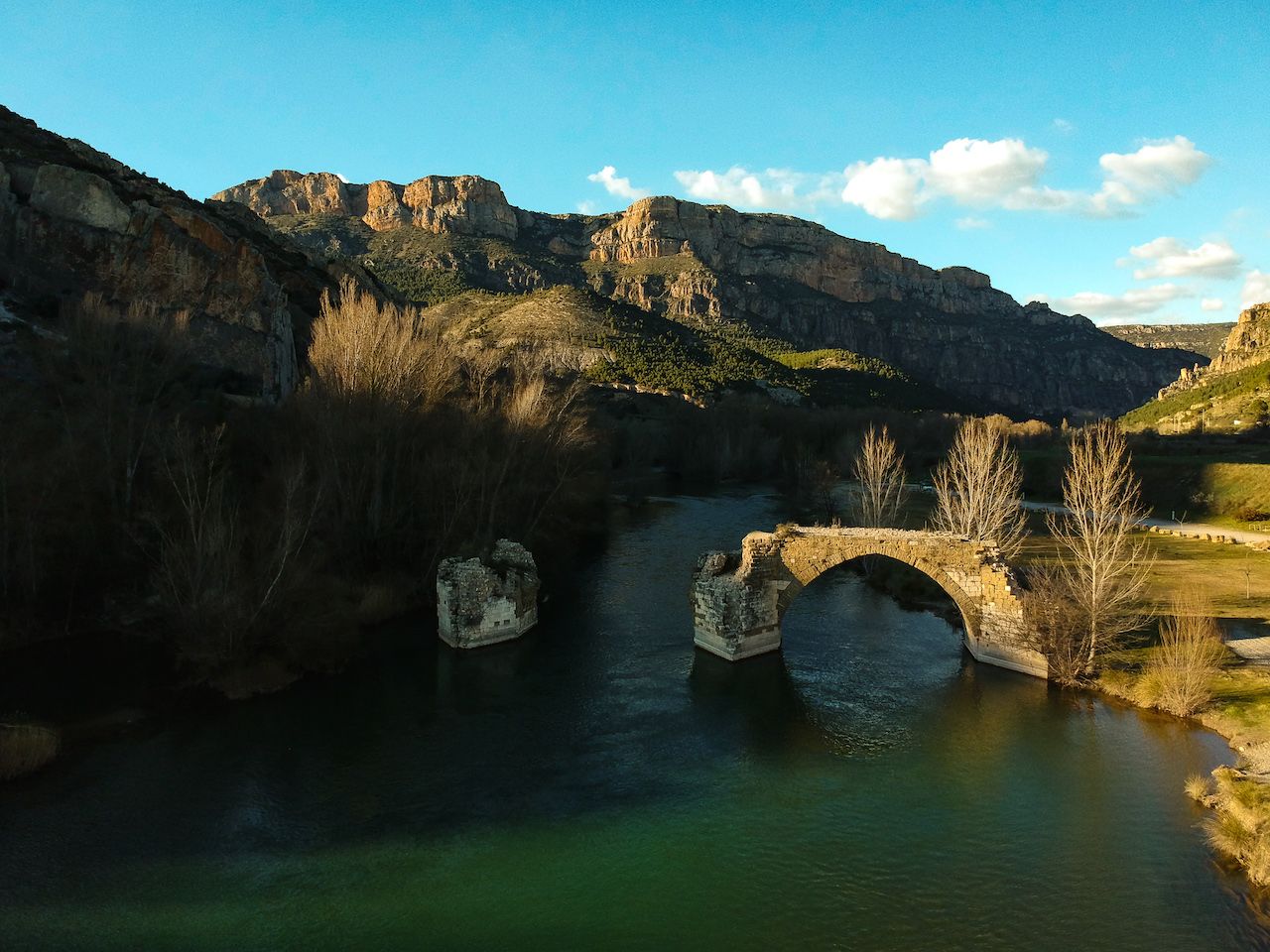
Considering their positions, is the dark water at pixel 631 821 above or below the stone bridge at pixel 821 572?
below

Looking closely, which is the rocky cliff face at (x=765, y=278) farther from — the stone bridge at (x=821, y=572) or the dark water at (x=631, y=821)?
the dark water at (x=631, y=821)

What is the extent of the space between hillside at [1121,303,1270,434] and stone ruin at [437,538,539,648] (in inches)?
3027

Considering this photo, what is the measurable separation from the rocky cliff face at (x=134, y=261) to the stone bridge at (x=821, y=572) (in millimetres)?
28117

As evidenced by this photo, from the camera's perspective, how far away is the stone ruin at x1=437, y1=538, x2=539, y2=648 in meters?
22.6

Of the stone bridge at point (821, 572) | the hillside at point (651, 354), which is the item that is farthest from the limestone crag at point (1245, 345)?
the stone bridge at point (821, 572)

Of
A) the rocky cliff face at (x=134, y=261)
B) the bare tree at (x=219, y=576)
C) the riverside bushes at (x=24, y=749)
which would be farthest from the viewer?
the rocky cliff face at (x=134, y=261)

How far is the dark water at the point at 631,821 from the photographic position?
36.1 feet

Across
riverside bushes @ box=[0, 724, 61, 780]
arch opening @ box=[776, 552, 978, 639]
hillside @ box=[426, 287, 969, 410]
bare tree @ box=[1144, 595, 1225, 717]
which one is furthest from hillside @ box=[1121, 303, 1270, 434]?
riverside bushes @ box=[0, 724, 61, 780]

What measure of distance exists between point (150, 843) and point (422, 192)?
14517 centimetres

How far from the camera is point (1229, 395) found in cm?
8256

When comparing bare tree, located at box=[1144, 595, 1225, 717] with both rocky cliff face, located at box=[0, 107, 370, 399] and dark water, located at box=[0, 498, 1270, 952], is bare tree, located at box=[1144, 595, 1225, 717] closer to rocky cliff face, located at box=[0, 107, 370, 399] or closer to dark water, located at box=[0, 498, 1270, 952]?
dark water, located at box=[0, 498, 1270, 952]

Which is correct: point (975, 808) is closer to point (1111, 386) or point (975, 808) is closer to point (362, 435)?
point (362, 435)

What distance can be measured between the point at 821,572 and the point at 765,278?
152878mm

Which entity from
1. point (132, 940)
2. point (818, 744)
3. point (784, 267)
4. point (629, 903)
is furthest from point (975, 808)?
point (784, 267)
